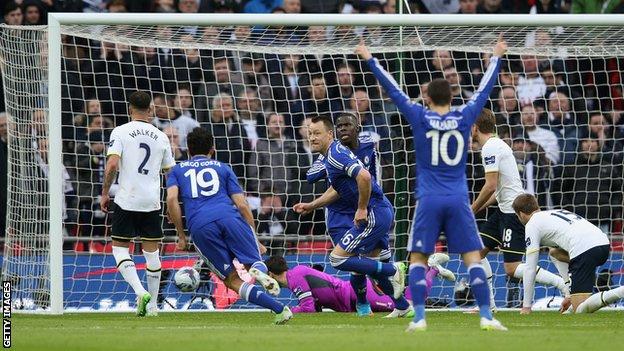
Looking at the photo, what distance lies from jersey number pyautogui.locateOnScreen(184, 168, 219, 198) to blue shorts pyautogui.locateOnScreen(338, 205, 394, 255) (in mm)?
1747

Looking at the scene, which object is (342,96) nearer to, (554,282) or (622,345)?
(554,282)

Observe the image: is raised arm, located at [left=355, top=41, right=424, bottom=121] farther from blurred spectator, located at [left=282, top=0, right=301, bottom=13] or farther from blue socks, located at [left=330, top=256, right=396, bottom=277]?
blurred spectator, located at [left=282, top=0, right=301, bottom=13]

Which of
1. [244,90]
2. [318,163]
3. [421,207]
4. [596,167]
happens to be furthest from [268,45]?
[421,207]

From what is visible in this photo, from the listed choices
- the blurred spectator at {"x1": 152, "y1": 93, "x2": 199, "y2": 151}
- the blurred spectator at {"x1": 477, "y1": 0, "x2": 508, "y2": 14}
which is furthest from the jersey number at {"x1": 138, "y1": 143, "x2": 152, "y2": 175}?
the blurred spectator at {"x1": 477, "y1": 0, "x2": 508, "y2": 14}

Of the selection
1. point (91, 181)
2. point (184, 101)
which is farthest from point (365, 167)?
point (91, 181)

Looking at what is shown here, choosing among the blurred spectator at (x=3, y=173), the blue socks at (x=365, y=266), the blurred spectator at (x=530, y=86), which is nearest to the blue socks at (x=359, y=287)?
the blue socks at (x=365, y=266)

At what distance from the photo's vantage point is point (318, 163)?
1393cm

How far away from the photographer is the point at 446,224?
10.2m

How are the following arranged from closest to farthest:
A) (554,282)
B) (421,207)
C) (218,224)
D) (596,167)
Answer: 1. (421,207)
2. (218,224)
3. (554,282)
4. (596,167)

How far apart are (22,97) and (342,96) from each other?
4.46 metres

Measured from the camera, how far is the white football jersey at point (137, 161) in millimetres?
13602

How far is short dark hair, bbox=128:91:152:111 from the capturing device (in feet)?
44.4

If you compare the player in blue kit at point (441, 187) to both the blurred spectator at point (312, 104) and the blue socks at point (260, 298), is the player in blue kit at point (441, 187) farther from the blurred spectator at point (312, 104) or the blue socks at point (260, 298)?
the blurred spectator at point (312, 104)

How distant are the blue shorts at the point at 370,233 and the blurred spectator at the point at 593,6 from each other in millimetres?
7757
